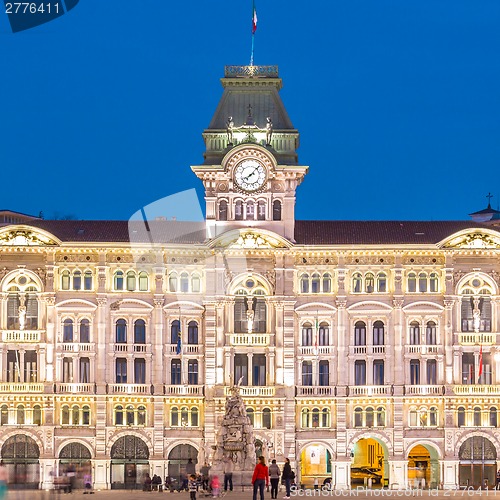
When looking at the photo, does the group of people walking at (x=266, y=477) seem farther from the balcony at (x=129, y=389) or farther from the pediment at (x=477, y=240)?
the pediment at (x=477, y=240)

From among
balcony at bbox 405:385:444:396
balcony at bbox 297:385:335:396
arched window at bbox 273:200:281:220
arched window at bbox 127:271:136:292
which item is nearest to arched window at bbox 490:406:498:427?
balcony at bbox 405:385:444:396

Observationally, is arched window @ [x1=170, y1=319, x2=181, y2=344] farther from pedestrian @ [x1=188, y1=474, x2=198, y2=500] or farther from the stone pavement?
pedestrian @ [x1=188, y1=474, x2=198, y2=500]

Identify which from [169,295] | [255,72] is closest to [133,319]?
[169,295]

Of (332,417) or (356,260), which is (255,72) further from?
(332,417)

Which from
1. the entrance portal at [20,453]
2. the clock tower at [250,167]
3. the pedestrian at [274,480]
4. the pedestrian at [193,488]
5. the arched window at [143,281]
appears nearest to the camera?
the pedestrian at [274,480]

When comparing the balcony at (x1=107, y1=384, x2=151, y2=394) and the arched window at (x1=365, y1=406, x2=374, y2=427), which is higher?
the balcony at (x1=107, y1=384, x2=151, y2=394)

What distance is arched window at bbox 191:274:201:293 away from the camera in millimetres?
110062

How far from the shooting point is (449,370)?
108m

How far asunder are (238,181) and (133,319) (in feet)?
39.7

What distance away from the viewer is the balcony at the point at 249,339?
357ft

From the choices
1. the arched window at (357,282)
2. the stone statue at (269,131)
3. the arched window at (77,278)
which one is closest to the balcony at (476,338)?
the arched window at (357,282)

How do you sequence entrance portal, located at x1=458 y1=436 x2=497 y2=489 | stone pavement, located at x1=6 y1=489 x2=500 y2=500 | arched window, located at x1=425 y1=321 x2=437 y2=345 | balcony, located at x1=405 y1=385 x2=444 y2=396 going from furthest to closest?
arched window, located at x1=425 y1=321 x2=437 y2=345, balcony, located at x1=405 y1=385 x2=444 y2=396, entrance portal, located at x1=458 y1=436 x2=497 y2=489, stone pavement, located at x1=6 y1=489 x2=500 y2=500

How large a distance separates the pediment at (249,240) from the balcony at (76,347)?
10988mm

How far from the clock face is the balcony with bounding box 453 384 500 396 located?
64.5 ft
